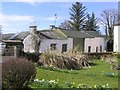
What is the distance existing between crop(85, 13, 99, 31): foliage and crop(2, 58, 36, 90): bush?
→ 59.3m

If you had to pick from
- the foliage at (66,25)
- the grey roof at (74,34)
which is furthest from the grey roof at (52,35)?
the foliage at (66,25)

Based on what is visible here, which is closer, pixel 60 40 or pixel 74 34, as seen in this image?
pixel 60 40

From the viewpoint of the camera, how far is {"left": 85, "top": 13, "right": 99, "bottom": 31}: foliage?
6762 centimetres

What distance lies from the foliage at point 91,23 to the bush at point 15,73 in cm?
5927

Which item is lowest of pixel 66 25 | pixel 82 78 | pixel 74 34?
pixel 82 78

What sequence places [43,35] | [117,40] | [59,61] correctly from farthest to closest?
[117,40]
[43,35]
[59,61]

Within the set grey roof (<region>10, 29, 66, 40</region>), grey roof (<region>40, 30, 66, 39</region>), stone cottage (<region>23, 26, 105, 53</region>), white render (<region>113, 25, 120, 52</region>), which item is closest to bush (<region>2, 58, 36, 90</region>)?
stone cottage (<region>23, 26, 105, 53</region>)

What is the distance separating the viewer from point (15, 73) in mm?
8461

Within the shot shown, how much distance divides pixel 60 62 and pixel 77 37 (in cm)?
2824

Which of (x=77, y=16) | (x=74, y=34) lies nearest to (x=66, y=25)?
(x=77, y=16)

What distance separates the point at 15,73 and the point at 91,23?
61.6 metres

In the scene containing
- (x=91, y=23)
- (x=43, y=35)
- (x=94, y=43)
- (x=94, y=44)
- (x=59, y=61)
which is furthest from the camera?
(x=91, y=23)

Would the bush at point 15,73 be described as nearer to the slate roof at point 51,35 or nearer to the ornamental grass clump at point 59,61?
the ornamental grass clump at point 59,61

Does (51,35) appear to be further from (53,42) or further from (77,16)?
(77,16)
